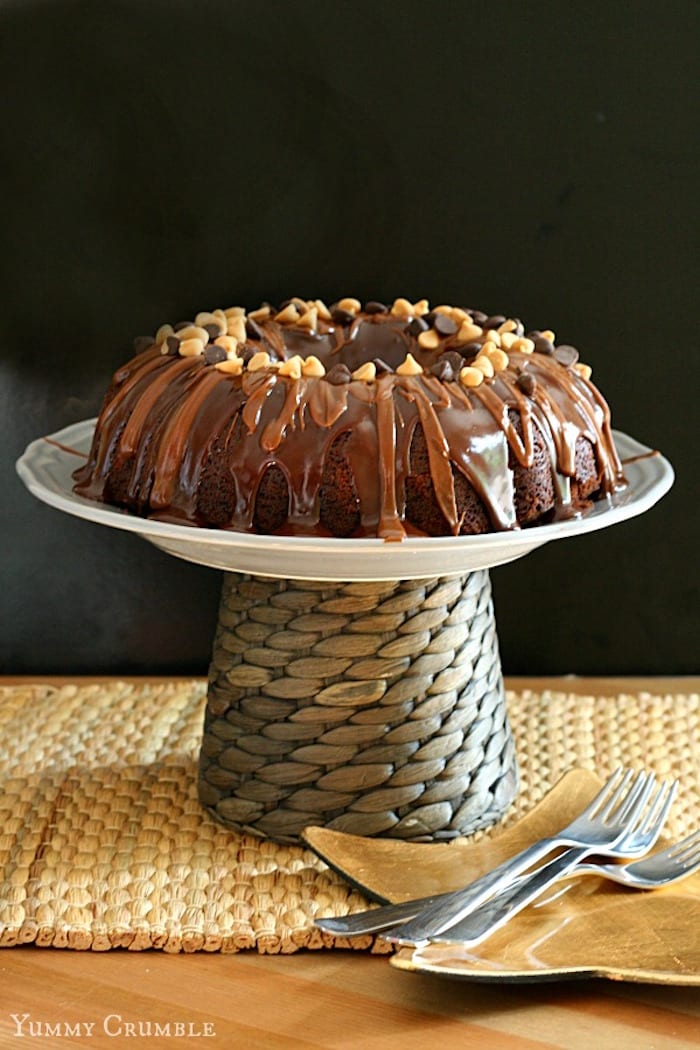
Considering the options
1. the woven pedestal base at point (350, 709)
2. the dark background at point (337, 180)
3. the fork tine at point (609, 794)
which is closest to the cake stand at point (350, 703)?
the woven pedestal base at point (350, 709)

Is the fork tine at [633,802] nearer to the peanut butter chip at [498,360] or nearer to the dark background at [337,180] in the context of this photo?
the peanut butter chip at [498,360]

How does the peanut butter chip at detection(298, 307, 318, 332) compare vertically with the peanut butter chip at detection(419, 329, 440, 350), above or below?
above

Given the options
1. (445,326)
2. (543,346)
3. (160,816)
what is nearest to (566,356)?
(543,346)

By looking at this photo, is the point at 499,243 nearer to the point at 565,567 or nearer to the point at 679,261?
the point at 679,261

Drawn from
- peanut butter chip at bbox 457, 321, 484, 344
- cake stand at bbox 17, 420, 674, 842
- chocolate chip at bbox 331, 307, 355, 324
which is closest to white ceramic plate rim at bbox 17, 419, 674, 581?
cake stand at bbox 17, 420, 674, 842

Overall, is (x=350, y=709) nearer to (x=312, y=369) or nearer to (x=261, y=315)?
(x=312, y=369)

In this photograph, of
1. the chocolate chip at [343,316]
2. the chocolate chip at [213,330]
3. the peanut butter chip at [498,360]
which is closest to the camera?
the peanut butter chip at [498,360]

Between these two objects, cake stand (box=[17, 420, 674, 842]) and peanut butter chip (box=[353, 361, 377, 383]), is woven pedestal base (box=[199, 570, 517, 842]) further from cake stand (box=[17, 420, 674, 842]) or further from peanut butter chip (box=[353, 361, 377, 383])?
peanut butter chip (box=[353, 361, 377, 383])
